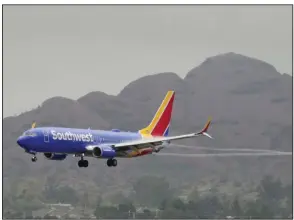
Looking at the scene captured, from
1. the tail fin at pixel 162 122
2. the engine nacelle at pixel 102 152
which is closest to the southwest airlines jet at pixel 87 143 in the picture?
the engine nacelle at pixel 102 152

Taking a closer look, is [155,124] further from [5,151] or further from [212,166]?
[5,151]

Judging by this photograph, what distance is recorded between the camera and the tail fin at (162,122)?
217 ft

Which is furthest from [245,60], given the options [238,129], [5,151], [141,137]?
[141,137]

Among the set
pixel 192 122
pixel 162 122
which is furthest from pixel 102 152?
pixel 192 122

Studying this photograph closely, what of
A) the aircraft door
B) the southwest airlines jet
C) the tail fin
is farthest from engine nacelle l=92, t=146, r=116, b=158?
the tail fin

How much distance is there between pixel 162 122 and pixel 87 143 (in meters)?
8.24

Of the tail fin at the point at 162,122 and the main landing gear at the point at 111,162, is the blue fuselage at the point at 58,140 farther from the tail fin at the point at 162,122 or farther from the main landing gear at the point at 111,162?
the tail fin at the point at 162,122

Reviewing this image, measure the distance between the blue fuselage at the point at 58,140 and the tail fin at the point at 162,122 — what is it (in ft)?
16.4

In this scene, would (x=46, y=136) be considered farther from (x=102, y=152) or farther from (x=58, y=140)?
(x=102, y=152)

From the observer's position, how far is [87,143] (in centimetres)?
6025

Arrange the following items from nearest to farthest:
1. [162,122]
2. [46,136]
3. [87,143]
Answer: [46,136], [87,143], [162,122]

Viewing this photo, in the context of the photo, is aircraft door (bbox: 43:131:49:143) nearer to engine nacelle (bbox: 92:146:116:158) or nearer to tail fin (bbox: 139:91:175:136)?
engine nacelle (bbox: 92:146:116:158)

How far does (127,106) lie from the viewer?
100438 millimetres

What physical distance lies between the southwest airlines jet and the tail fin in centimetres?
66
